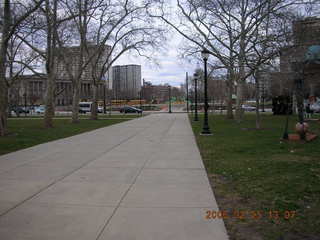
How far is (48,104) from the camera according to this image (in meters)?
22.3

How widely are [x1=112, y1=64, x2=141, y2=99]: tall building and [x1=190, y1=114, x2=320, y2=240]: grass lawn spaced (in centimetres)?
11209

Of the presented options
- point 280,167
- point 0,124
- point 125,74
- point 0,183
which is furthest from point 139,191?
point 125,74

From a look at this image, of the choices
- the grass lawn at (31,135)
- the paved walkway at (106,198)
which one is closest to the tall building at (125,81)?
the grass lawn at (31,135)

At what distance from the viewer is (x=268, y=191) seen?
5.47 metres

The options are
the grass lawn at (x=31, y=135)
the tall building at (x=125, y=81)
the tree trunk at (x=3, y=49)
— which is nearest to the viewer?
the grass lawn at (x=31, y=135)

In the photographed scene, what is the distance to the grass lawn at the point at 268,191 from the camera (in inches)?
155

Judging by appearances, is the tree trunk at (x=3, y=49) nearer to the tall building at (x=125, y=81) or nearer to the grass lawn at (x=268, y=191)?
the grass lawn at (x=268, y=191)

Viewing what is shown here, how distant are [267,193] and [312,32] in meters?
19.4

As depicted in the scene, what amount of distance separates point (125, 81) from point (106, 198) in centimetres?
12036

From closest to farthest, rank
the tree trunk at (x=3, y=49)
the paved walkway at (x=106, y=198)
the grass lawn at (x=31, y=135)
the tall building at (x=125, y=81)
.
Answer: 1. the paved walkway at (x=106, y=198)
2. the grass lawn at (x=31, y=135)
3. the tree trunk at (x=3, y=49)
4. the tall building at (x=125, y=81)

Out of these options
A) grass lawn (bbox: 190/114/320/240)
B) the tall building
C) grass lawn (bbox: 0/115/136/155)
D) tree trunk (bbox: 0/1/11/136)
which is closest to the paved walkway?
grass lawn (bbox: 190/114/320/240)

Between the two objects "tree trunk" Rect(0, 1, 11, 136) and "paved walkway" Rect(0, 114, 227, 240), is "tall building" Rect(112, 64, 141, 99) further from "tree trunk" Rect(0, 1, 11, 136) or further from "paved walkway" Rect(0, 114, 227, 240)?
"paved walkway" Rect(0, 114, 227, 240)

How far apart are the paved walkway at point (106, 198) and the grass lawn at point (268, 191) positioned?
334 millimetres

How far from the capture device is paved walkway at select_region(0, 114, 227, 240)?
12.8 ft
